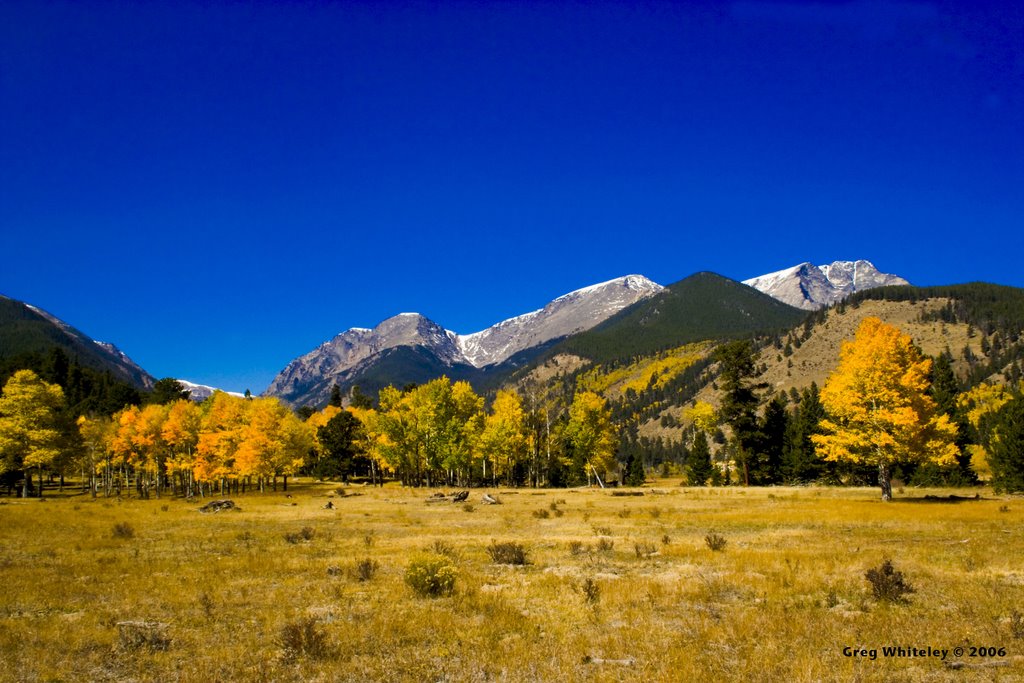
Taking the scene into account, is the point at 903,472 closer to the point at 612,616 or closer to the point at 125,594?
the point at 612,616

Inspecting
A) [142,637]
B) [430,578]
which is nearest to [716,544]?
[430,578]

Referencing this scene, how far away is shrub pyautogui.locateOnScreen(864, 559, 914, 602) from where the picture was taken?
45.8 ft

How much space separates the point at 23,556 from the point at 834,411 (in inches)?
1823

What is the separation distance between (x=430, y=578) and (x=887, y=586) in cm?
1182

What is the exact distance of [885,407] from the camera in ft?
128

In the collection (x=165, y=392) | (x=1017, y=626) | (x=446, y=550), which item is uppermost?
(x=165, y=392)

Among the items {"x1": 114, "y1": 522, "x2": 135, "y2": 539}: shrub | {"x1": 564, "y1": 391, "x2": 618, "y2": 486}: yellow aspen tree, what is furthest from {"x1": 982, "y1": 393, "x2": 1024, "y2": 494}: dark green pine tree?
{"x1": 114, "y1": 522, "x2": 135, "y2": 539}: shrub

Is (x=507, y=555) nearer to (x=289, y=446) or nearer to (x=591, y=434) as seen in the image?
(x=289, y=446)

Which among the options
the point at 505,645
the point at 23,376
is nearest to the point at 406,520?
the point at 505,645

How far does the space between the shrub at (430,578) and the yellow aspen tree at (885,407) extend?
33.9 meters

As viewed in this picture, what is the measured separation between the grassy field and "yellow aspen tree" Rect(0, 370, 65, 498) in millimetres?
35071

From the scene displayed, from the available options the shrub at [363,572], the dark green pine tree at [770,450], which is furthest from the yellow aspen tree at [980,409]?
the shrub at [363,572]

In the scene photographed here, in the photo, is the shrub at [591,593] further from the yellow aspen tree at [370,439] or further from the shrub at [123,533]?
the yellow aspen tree at [370,439]

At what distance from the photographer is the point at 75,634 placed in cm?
1203
